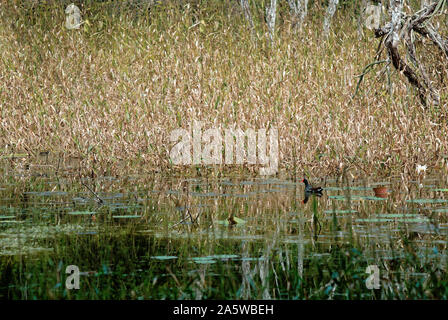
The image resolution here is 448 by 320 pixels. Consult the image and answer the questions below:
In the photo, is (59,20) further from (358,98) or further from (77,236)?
(77,236)

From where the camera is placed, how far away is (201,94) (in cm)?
1128

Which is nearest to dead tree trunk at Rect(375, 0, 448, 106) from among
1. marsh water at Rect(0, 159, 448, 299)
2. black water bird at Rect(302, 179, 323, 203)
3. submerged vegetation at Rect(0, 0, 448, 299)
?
submerged vegetation at Rect(0, 0, 448, 299)

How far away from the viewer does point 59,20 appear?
571 inches

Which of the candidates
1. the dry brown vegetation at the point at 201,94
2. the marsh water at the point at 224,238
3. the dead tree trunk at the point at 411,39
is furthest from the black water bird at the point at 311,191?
the dead tree trunk at the point at 411,39

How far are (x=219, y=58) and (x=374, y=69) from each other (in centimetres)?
250

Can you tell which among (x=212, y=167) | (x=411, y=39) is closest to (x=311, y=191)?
(x=212, y=167)

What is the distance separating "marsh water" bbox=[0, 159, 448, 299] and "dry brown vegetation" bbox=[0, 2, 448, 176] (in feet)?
2.85

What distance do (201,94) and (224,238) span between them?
17.9 ft

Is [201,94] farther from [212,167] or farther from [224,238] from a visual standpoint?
[224,238]

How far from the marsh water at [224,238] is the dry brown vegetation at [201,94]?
0.87 m

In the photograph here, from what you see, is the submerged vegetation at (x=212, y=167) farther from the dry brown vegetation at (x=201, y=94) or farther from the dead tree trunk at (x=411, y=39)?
the dead tree trunk at (x=411, y=39)

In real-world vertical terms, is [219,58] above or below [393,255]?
above
